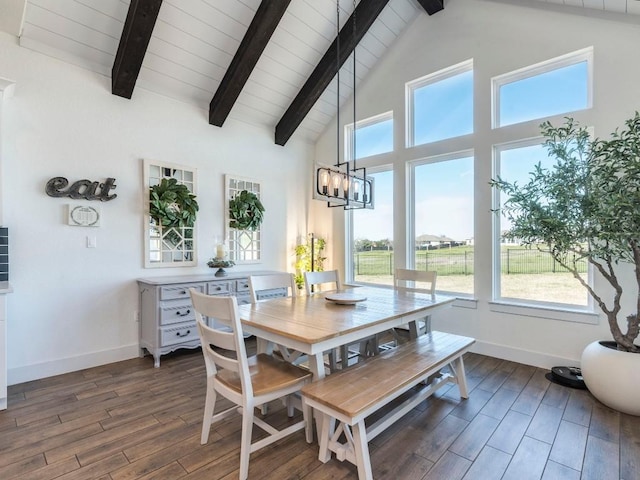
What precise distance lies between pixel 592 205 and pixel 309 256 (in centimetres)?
365

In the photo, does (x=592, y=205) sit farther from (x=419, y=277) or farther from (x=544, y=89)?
(x=544, y=89)

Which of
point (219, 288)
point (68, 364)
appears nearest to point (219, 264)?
point (219, 288)

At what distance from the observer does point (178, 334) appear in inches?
134

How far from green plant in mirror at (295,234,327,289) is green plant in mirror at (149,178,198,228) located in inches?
73.0

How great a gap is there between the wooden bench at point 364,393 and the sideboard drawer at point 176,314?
200 centimetres

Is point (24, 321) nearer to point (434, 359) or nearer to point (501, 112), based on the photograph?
point (434, 359)

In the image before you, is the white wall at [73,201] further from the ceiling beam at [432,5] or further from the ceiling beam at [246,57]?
the ceiling beam at [432,5]

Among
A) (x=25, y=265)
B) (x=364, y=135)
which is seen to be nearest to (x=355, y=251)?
(x=364, y=135)

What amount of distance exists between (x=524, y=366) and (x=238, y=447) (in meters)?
2.90

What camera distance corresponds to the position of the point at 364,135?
5.07 metres

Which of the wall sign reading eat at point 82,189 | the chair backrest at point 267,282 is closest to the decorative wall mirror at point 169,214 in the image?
the wall sign reading eat at point 82,189

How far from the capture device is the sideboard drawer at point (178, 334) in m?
3.31

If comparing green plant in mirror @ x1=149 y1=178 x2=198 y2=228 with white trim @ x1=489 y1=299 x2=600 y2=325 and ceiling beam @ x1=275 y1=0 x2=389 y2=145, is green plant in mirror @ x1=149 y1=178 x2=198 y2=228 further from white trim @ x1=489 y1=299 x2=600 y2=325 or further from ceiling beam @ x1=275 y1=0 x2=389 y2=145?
white trim @ x1=489 y1=299 x2=600 y2=325

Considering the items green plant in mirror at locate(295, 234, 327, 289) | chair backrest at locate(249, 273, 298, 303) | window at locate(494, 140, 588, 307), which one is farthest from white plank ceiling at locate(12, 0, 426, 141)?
chair backrest at locate(249, 273, 298, 303)
